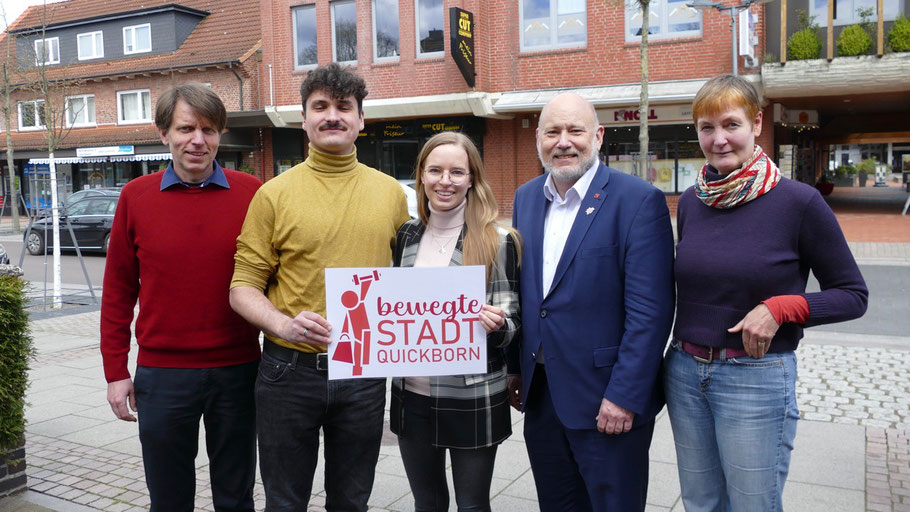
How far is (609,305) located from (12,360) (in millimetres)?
3622

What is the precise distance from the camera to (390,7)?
23703 mm

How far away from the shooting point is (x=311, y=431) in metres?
2.93

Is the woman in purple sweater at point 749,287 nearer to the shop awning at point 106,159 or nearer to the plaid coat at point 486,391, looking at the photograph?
the plaid coat at point 486,391

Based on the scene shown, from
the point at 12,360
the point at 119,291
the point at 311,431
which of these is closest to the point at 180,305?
the point at 119,291

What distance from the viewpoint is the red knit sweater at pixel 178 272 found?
3.04 metres

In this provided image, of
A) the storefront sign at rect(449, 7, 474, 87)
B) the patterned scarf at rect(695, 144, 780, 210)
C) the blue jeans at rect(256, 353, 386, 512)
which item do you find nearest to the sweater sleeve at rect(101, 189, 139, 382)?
the blue jeans at rect(256, 353, 386, 512)

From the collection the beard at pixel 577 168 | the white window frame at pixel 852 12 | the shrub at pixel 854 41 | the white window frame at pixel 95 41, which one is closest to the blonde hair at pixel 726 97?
the beard at pixel 577 168

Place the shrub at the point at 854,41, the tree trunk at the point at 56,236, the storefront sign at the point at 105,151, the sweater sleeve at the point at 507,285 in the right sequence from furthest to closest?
the storefront sign at the point at 105,151 < the shrub at the point at 854,41 < the tree trunk at the point at 56,236 < the sweater sleeve at the point at 507,285

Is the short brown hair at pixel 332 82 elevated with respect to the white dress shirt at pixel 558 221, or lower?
elevated

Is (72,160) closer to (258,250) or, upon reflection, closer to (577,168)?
(258,250)

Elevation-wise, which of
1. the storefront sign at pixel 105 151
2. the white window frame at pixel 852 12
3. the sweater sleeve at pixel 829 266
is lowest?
the sweater sleeve at pixel 829 266

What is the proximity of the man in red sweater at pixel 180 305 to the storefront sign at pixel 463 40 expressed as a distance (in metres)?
18.7

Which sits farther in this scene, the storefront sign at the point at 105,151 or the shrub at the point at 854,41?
the storefront sign at the point at 105,151

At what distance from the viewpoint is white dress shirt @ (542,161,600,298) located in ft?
9.45
